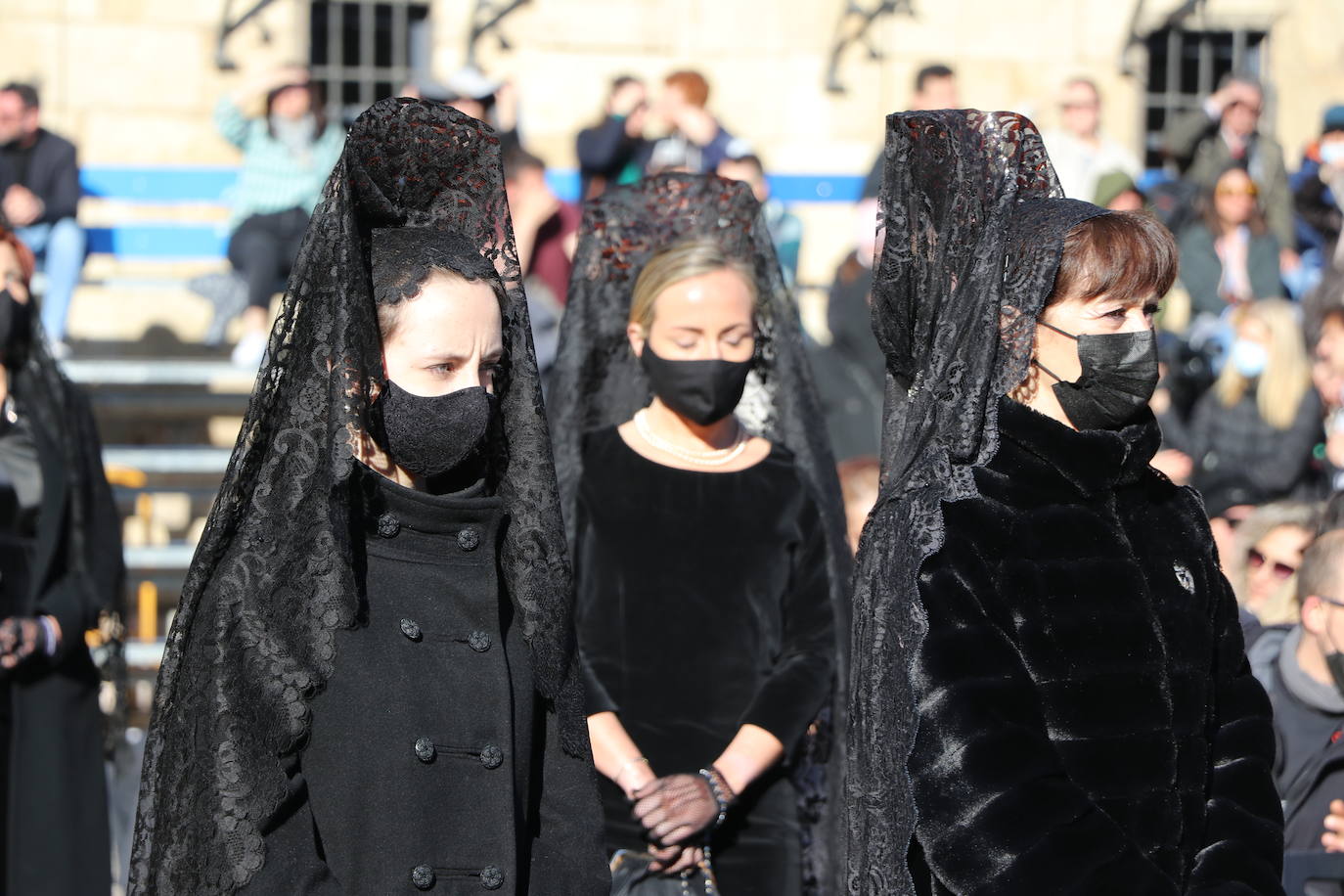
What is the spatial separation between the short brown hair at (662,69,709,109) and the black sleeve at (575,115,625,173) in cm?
36

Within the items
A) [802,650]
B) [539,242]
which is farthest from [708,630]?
[539,242]

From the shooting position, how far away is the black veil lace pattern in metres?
3.09

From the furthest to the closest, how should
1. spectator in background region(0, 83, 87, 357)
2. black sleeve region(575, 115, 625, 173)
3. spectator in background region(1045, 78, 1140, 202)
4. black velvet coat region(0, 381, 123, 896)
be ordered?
1. spectator in background region(1045, 78, 1140, 202)
2. black sleeve region(575, 115, 625, 173)
3. spectator in background region(0, 83, 87, 357)
4. black velvet coat region(0, 381, 123, 896)

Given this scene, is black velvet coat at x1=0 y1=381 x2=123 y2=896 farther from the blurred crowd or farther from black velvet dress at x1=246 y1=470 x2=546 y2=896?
black velvet dress at x1=246 y1=470 x2=546 y2=896

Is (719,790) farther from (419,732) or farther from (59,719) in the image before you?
(59,719)

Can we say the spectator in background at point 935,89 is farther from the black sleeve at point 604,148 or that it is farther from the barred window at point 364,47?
the barred window at point 364,47

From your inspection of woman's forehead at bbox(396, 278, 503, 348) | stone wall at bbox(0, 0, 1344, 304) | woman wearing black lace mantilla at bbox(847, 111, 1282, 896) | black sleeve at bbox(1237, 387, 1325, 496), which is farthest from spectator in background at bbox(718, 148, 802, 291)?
woman's forehead at bbox(396, 278, 503, 348)

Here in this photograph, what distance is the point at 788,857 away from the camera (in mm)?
Answer: 4254

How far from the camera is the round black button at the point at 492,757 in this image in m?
2.97

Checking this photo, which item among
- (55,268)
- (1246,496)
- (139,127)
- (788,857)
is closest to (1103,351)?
(788,857)

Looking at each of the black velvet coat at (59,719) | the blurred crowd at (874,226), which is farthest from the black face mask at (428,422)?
the blurred crowd at (874,226)

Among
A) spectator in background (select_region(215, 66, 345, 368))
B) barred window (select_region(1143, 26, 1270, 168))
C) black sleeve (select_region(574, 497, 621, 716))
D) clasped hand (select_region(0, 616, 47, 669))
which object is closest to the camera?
black sleeve (select_region(574, 497, 621, 716))

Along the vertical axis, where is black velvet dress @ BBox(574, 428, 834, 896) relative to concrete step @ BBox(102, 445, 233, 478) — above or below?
above

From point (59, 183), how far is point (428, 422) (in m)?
7.36
